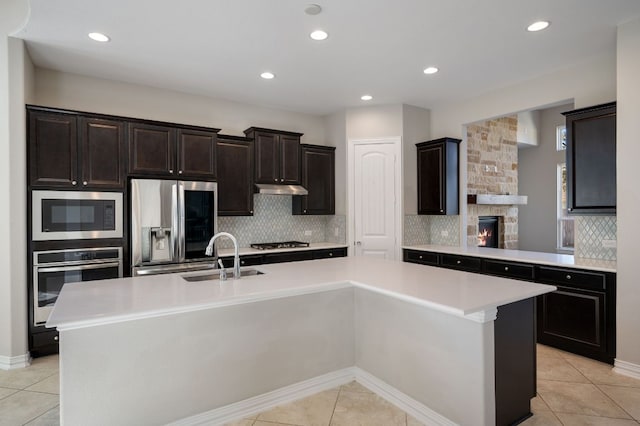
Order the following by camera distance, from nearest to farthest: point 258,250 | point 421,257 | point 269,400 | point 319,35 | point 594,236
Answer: point 269,400, point 319,35, point 594,236, point 258,250, point 421,257

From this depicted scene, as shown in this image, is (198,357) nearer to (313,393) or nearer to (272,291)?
(272,291)

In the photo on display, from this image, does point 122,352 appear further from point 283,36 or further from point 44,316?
point 283,36

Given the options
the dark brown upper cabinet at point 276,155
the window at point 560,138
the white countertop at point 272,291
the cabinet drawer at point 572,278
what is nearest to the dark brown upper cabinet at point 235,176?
the dark brown upper cabinet at point 276,155

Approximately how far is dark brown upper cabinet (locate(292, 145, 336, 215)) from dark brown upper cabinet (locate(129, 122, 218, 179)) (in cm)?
144

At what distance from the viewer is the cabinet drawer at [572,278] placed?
3186 millimetres

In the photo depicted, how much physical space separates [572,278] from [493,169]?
309cm

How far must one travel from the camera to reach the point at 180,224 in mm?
3912

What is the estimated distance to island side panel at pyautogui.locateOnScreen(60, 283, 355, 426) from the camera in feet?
6.36

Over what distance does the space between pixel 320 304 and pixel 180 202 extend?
6.88 ft

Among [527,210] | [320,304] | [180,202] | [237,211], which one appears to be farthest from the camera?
[527,210]

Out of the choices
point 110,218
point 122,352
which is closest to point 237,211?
point 110,218

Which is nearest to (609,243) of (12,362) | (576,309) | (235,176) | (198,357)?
(576,309)

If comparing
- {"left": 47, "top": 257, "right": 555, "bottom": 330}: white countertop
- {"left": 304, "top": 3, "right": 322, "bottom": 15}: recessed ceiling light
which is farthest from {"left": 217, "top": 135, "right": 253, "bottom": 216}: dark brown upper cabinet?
{"left": 304, "top": 3, "right": 322, "bottom": 15}: recessed ceiling light

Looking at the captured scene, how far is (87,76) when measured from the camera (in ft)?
13.3
